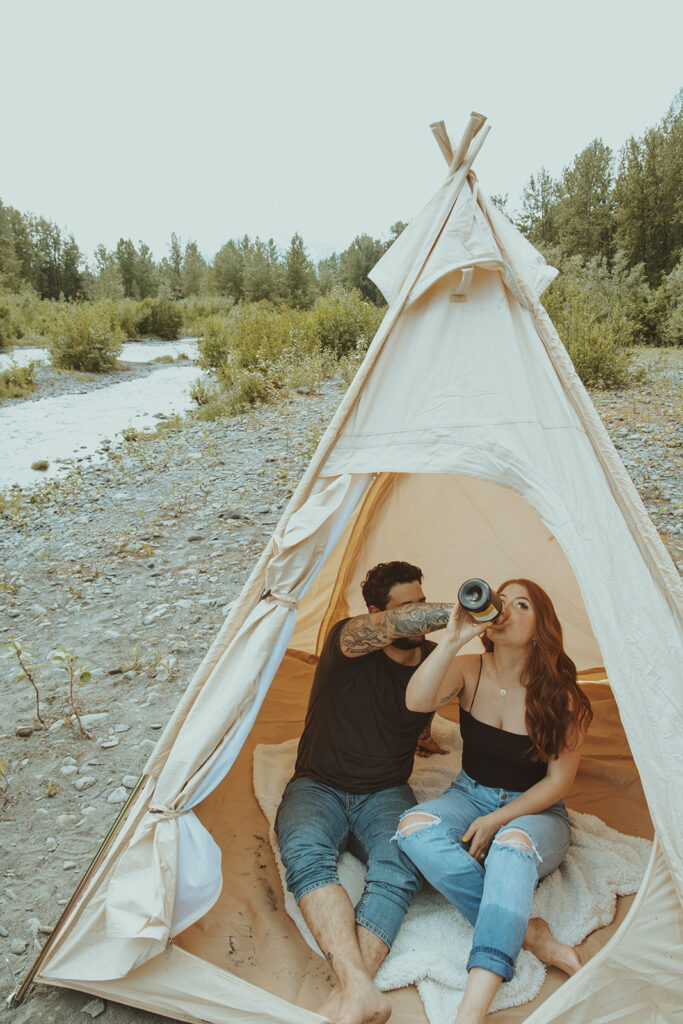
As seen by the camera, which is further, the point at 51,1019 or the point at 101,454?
the point at 101,454

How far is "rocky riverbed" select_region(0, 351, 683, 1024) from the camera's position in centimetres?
268

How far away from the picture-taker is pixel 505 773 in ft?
7.76

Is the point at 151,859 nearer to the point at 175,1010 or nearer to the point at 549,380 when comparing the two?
the point at 175,1010

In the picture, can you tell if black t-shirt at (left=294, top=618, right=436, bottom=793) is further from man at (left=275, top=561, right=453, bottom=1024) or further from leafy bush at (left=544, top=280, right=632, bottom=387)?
leafy bush at (left=544, top=280, right=632, bottom=387)

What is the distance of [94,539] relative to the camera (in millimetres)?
5812

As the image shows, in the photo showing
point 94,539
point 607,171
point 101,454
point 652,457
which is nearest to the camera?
point 94,539

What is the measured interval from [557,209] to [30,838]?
25.7 meters

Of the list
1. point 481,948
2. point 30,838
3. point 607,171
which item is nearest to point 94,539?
point 30,838

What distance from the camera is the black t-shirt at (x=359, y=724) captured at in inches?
99.0

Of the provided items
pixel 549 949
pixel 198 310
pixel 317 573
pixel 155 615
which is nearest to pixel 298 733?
pixel 317 573

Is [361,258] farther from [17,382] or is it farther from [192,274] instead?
[17,382]

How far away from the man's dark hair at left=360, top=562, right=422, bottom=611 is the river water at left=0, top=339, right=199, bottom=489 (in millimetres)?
5832

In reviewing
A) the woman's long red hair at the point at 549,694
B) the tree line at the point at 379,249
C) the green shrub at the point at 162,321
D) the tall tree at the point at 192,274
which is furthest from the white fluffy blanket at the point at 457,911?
the tall tree at the point at 192,274

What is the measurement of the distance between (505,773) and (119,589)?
3314 millimetres
